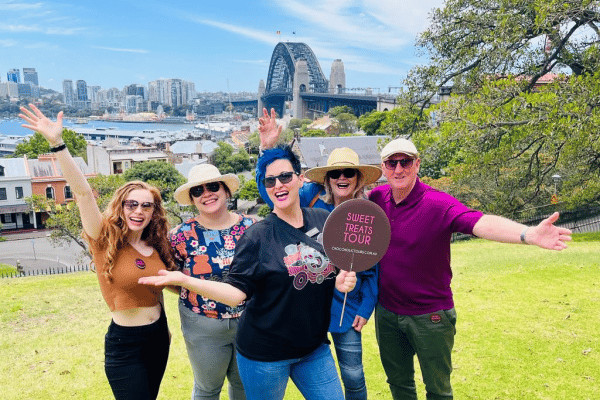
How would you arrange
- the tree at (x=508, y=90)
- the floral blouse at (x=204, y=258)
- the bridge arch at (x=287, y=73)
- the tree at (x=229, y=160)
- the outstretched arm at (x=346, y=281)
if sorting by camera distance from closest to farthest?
the outstretched arm at (x=346, y=281)
the floral blouse at (x=204, y=258)
the tree at (x=508, y=90)
the tree at (x=229, y=160)
the bridge arch at (x=287, y=73)

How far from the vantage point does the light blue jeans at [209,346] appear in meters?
2.88

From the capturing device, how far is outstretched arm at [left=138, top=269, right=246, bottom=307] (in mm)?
2229

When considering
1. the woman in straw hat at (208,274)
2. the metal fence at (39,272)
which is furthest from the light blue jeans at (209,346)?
the metal fence at (39,272)

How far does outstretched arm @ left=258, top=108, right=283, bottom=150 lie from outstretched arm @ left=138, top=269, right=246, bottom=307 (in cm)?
133

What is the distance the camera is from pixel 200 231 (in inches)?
118

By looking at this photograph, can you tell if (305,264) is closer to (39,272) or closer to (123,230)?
(123,230)

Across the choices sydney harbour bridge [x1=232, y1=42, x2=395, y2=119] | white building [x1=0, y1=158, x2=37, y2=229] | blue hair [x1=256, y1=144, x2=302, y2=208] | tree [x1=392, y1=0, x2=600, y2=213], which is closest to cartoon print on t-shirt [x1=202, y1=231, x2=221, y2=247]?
blue hair [x1=256, y1=144, x2=302, y2=208]

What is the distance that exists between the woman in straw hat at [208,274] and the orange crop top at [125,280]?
268 millimetres

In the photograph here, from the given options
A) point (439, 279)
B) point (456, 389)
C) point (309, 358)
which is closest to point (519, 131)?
point (456, 389)

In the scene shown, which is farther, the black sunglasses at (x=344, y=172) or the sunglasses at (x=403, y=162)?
the black sunglasses at (x=344, y=172)

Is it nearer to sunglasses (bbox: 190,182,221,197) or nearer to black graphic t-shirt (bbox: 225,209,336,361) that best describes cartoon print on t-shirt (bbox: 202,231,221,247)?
sunglasses (bbox: 190,182,221,197)

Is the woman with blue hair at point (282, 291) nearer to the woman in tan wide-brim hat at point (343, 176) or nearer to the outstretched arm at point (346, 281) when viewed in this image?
the outstretched arm at point (346, 281)

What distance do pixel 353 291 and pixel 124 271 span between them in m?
1.37

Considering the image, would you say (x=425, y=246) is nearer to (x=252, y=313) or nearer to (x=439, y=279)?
(x=439, y=279)
